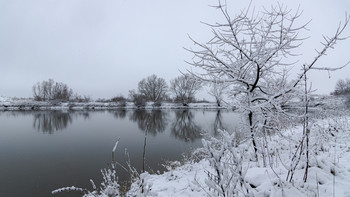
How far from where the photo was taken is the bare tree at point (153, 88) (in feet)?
189

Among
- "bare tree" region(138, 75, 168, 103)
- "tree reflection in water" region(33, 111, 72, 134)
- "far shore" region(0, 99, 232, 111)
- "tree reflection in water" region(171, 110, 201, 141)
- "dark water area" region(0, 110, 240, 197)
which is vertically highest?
"bare tree" region(138, 75, 168, 103)

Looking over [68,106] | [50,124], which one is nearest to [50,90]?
[68,106]

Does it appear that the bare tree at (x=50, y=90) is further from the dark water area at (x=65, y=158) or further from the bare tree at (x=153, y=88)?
the dark water area at (x=65, y=158)

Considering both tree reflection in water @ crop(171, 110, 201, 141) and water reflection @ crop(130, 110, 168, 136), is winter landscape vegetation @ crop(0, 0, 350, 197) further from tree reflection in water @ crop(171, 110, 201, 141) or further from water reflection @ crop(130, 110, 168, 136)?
water reflection @ crop(130, 110, 168, 136)

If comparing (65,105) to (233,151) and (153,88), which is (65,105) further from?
(233,151)

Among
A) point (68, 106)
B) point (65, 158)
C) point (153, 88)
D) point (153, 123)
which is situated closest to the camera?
point (65, 158)

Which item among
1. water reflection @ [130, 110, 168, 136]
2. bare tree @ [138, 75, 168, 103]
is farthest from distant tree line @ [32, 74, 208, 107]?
water reflection @ [130, 110, 168, 136]

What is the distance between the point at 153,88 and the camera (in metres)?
58.2

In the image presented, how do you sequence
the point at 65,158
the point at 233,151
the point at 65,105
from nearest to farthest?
the point at 233,151 < the point at 65,158 < the point at 65,105

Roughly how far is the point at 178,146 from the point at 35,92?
6972cm

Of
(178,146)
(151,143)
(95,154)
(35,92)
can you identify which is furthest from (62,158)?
(35,92)

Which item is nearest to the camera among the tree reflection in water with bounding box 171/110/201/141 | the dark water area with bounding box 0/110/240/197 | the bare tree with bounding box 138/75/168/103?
the dark water area with bounding box 0/110/240/197

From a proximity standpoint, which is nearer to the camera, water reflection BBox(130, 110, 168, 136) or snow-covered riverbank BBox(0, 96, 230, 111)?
water reflection BBox(130, 110, 168, 136)

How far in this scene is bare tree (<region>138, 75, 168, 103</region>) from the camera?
2270 inches
